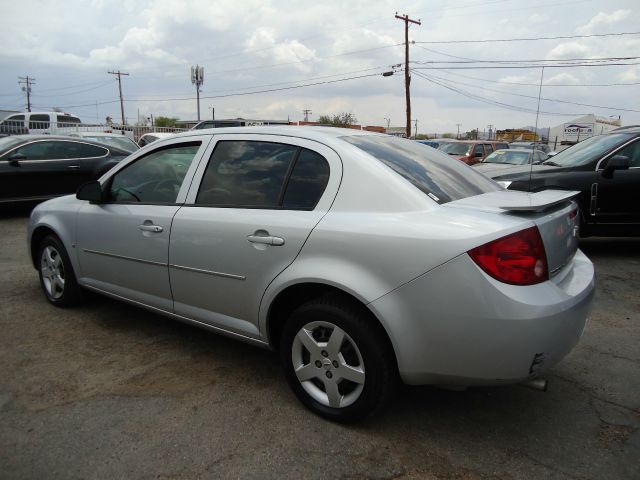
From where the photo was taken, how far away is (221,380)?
3.17 m

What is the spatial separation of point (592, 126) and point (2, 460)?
164 ft

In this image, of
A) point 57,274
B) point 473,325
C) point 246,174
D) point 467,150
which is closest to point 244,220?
point 246,174

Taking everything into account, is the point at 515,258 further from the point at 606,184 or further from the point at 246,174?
the point at 606,184

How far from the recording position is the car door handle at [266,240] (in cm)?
271

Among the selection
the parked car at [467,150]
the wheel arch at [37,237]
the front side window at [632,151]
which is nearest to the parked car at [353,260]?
the wheel arch at [37,237]

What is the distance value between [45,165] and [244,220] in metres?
7.87

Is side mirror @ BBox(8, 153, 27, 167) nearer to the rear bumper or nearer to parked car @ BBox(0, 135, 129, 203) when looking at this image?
parked car @ BBox(0, 135, 129, 203)

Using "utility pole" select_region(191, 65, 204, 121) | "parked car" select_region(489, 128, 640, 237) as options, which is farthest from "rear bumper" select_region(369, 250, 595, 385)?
"utility pole" select_region(191, 65, 204, 121)

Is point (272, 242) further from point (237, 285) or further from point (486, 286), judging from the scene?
point (486, 286)

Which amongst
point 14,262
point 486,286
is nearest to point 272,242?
point 486,286

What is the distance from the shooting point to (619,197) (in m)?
6.07

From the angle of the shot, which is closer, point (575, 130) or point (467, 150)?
point (467, 150)

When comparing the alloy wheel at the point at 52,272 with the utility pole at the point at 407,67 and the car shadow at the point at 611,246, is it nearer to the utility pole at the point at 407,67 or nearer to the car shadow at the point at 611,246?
the car shadow at the point at 611,246

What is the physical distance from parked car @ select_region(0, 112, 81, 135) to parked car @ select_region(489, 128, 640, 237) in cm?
1944
